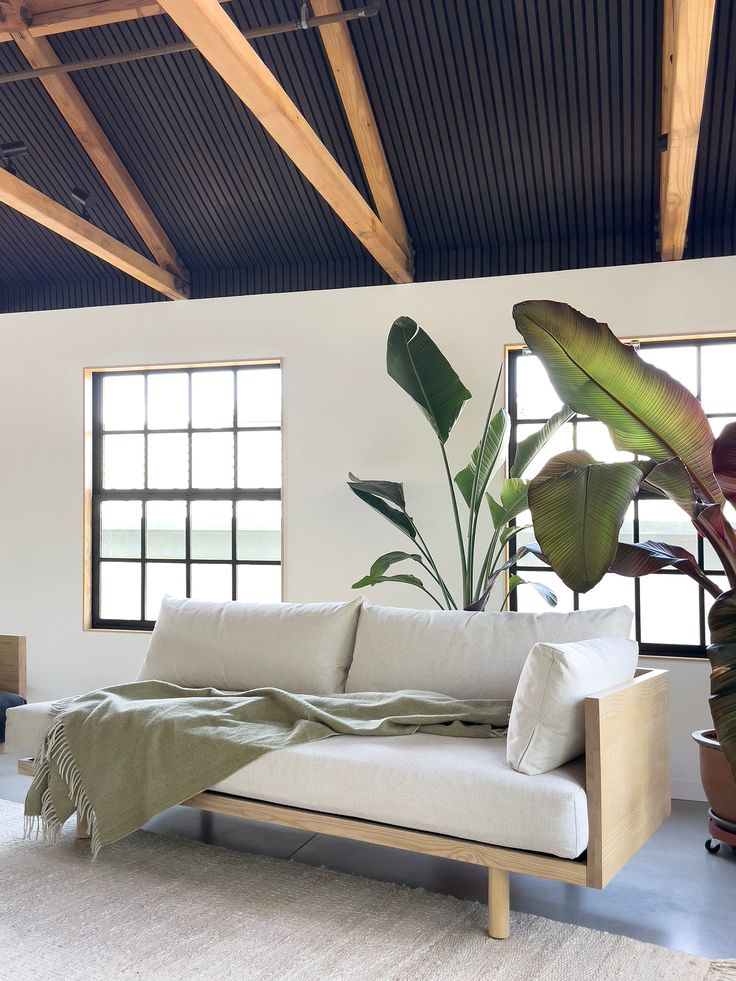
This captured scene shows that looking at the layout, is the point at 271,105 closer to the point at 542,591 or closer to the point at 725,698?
the point at 542,591

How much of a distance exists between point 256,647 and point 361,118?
2.49m

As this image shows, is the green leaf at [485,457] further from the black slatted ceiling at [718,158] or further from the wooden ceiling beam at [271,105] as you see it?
the black slatted ceiling at [718,158]

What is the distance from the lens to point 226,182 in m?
4.86

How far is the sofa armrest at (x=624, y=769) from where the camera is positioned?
7.61 feet

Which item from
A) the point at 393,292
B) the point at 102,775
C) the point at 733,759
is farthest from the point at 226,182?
the point at 733,759

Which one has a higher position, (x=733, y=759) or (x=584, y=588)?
(x=584, y=588)

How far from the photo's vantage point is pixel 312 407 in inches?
196

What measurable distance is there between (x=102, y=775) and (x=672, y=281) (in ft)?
11.1

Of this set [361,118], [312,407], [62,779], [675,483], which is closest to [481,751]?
[675,483]

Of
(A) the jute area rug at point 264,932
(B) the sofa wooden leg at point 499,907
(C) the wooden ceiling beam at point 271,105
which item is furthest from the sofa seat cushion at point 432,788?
(C) the wooden ceiling beam at point 271,105

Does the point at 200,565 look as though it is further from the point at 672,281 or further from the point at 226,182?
the point at 672,281

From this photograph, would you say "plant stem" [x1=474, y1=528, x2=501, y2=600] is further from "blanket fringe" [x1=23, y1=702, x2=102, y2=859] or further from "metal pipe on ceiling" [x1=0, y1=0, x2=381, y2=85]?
"metal pipe on ceiling" [x1=0, y1=0, x2=381, y2=85]

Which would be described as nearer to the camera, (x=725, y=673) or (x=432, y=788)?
(x=725, y=673)

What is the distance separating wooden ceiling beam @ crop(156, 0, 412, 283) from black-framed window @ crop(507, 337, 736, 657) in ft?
3.66
